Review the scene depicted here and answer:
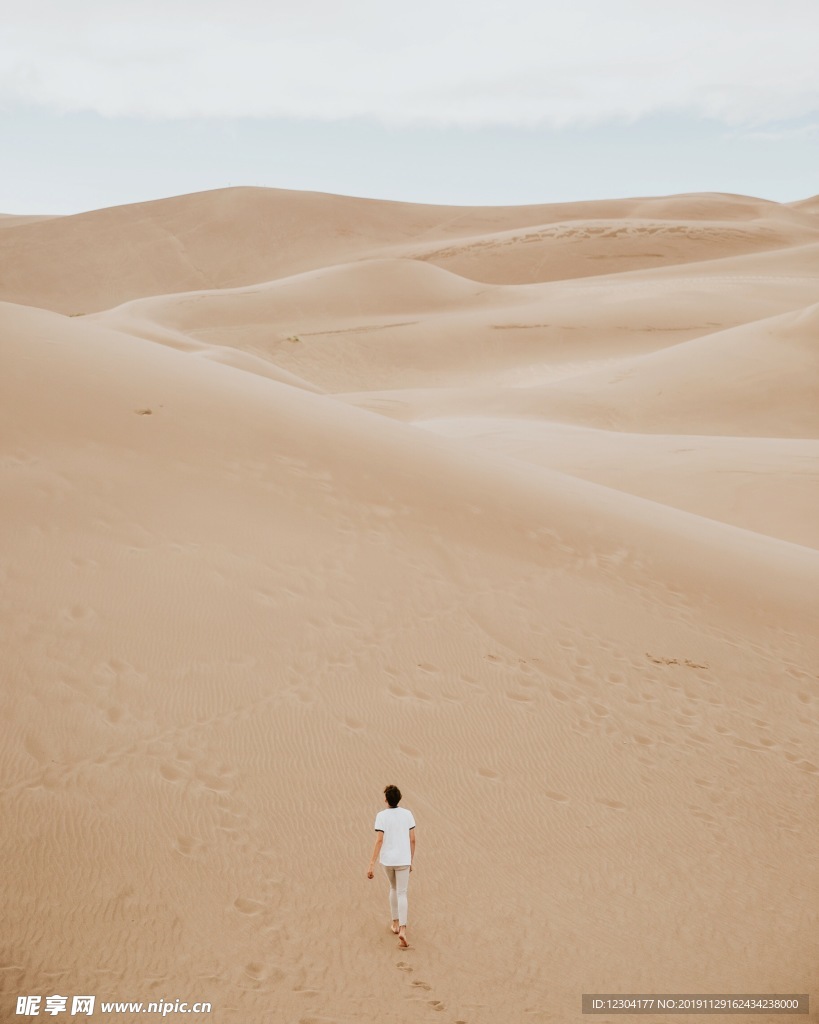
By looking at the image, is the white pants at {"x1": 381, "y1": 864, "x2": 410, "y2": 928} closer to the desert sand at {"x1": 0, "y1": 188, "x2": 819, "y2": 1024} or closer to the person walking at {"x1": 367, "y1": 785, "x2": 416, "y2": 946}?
the person walking at {"x1": 367, "y1": 785, "x2": 416, "y2": 946}

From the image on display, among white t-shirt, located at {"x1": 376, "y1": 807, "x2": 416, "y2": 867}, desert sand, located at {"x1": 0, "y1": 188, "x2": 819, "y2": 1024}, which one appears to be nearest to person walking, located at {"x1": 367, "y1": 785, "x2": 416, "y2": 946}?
white t-shirt, located at {"x1": 376, "y1": 807, "x2": 416, "y2": 867}

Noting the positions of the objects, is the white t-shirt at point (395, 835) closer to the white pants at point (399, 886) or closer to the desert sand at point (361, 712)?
the white pants at point (399, 886)

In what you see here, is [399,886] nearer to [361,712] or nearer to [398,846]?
[398,846]

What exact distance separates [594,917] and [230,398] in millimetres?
6766

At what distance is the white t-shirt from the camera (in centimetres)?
412

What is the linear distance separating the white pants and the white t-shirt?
30 mm

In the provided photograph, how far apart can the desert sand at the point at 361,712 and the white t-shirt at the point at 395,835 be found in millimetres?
431

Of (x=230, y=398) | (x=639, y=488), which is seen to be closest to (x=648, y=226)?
(x=639, y=488)

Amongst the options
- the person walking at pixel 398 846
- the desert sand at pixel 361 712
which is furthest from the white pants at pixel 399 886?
the desert sand at pixel 361 712

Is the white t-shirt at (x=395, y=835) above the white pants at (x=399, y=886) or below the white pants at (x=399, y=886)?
above

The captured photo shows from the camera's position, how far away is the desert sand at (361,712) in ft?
13.7

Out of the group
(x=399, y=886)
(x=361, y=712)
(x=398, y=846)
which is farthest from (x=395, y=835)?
(x=361, y=712)

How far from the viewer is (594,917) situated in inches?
181

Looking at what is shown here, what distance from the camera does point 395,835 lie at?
13.6 feet
